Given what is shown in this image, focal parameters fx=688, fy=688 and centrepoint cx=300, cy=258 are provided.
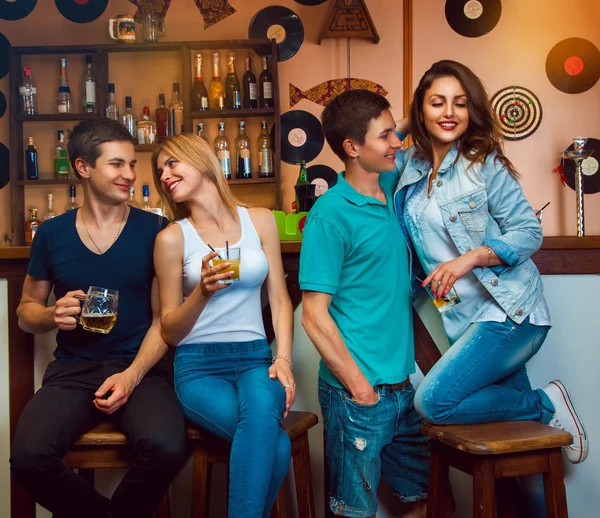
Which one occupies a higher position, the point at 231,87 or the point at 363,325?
the point at 231,87

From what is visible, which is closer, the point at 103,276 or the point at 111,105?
the point at 103,276

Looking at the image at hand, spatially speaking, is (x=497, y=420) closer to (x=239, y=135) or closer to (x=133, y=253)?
(x=133, y=253)

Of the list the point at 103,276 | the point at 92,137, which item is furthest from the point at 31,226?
the point at 103,276

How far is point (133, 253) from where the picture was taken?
1.97m

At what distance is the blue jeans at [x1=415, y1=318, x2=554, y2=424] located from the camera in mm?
1719

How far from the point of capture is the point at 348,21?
13.8ft

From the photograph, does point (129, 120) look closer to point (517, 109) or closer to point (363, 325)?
point (517, 109)

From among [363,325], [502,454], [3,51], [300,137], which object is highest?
[3,51]

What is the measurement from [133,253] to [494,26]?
3448 millimetres

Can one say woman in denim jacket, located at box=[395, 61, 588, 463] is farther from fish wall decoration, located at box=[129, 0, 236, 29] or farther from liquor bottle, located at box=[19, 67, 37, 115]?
liquor bottle, located at box=[19, 67, 37, 115]

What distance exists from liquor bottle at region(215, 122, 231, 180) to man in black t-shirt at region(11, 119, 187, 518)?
2228mm

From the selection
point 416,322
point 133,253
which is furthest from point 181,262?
point 416,322

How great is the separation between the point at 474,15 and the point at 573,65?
730 mm

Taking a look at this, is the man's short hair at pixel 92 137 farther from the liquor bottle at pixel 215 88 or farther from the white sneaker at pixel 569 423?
the liquor bottle at pixel 215 88
